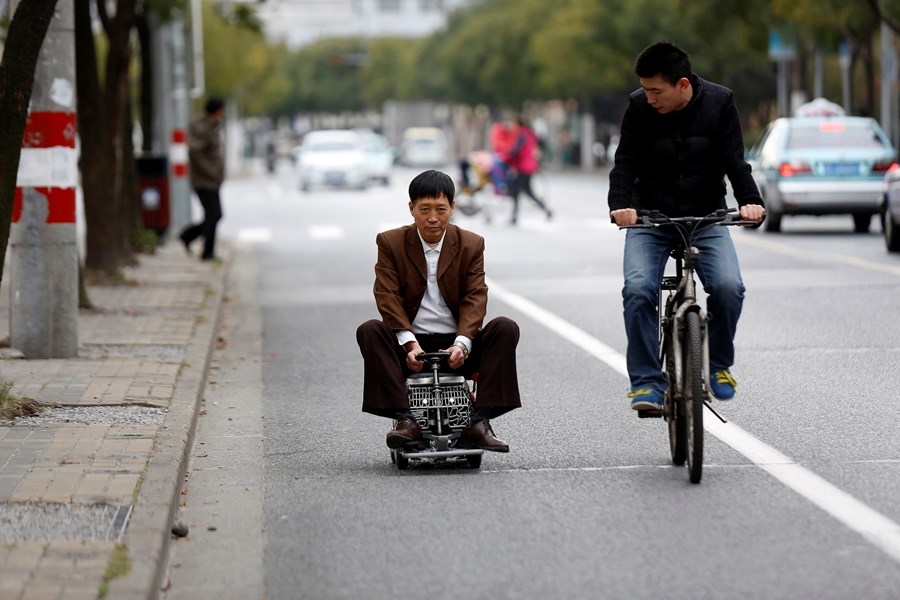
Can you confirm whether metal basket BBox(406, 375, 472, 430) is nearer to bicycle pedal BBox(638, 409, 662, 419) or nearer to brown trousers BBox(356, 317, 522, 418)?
brown trousers BBox(356, 317, 522, 418)

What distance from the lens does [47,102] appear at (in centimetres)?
1133

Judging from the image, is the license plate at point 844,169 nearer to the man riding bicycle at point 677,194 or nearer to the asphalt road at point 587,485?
the asphalt road at point 587,485

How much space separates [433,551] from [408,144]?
79267 millimetres

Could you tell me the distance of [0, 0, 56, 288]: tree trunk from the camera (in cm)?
943

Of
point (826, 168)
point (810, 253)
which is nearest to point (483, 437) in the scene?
point (810, 253)

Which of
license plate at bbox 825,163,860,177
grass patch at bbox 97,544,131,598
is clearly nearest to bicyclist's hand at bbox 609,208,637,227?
grass patch at bbox 97,544,131,598

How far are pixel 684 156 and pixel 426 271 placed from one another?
1211 millimetres

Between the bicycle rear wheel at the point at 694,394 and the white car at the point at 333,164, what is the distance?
4263 cm

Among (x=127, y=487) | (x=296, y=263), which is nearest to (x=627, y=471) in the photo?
(x=127, y=487)

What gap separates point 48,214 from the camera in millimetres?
11484

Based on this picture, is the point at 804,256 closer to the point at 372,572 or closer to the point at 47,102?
the point at 47,102

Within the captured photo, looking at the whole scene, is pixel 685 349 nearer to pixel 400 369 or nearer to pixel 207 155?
pixel 400 369

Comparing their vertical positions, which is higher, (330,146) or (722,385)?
(330,146)

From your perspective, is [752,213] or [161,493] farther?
[752,213]
